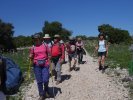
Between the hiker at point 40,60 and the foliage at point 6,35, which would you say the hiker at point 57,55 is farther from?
the foliage at point 6,35

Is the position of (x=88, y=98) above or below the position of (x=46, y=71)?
below

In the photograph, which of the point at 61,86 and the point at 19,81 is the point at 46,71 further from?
the point at 19,81

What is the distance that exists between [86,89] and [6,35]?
6661 centimetres

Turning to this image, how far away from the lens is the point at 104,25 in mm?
107500

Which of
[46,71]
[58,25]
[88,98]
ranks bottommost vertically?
[88,98]

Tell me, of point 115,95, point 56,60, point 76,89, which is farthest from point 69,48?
point 115,95

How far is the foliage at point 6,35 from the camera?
245ft

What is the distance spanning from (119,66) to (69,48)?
159 inches

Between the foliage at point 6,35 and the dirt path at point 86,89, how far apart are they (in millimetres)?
56402

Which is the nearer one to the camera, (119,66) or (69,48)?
(69,48)

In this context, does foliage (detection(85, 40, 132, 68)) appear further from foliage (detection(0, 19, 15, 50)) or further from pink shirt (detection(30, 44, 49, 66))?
foliage (detection(0, 19, 15, 50))

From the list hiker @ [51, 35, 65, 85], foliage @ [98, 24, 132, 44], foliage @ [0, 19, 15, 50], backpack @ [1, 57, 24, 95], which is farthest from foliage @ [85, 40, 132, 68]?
foliage @ [98, 24, 132, 44]

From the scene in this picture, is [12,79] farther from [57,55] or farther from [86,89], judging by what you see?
[86,89]

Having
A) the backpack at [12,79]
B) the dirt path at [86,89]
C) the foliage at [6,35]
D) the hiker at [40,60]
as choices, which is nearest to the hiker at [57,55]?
the dirt path at [86,89]
